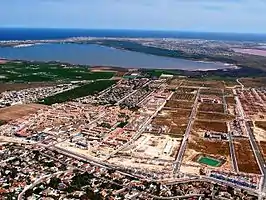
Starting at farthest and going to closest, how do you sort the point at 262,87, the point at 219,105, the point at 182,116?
the point at 262,87
the point at 219,105
the point at 182,116

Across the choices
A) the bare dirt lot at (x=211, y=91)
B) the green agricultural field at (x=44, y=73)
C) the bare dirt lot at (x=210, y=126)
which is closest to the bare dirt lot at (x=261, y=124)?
the bare dirt lot at (x=210, y=126)

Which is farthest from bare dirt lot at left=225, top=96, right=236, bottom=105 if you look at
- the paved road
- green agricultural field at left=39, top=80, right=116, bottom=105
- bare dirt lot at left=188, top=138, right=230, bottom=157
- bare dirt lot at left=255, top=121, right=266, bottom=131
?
green agricultural field at left=39, top=80, right=116, bottom=105

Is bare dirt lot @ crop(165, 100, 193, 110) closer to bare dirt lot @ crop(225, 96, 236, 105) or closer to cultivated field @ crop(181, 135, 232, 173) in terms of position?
bare dirt lot @ crop(225, 96, 236, 105)

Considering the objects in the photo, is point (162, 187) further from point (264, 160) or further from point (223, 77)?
point (223, 77)

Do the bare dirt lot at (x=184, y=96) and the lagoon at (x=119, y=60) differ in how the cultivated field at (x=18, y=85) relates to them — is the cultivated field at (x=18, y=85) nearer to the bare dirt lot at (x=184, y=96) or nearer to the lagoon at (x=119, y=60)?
the bare dirt lot at (x=184, y=96)

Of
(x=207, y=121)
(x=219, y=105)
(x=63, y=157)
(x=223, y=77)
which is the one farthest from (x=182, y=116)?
(x=223, y=77)

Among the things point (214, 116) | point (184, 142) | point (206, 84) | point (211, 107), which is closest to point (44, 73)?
A: point (206, 84)

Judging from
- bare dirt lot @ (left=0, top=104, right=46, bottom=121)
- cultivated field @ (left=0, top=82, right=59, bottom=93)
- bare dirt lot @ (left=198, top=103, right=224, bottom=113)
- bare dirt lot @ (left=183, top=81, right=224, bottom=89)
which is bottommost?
bare dirt lot @ (left=198, top=103, right=224, bottom=113)
